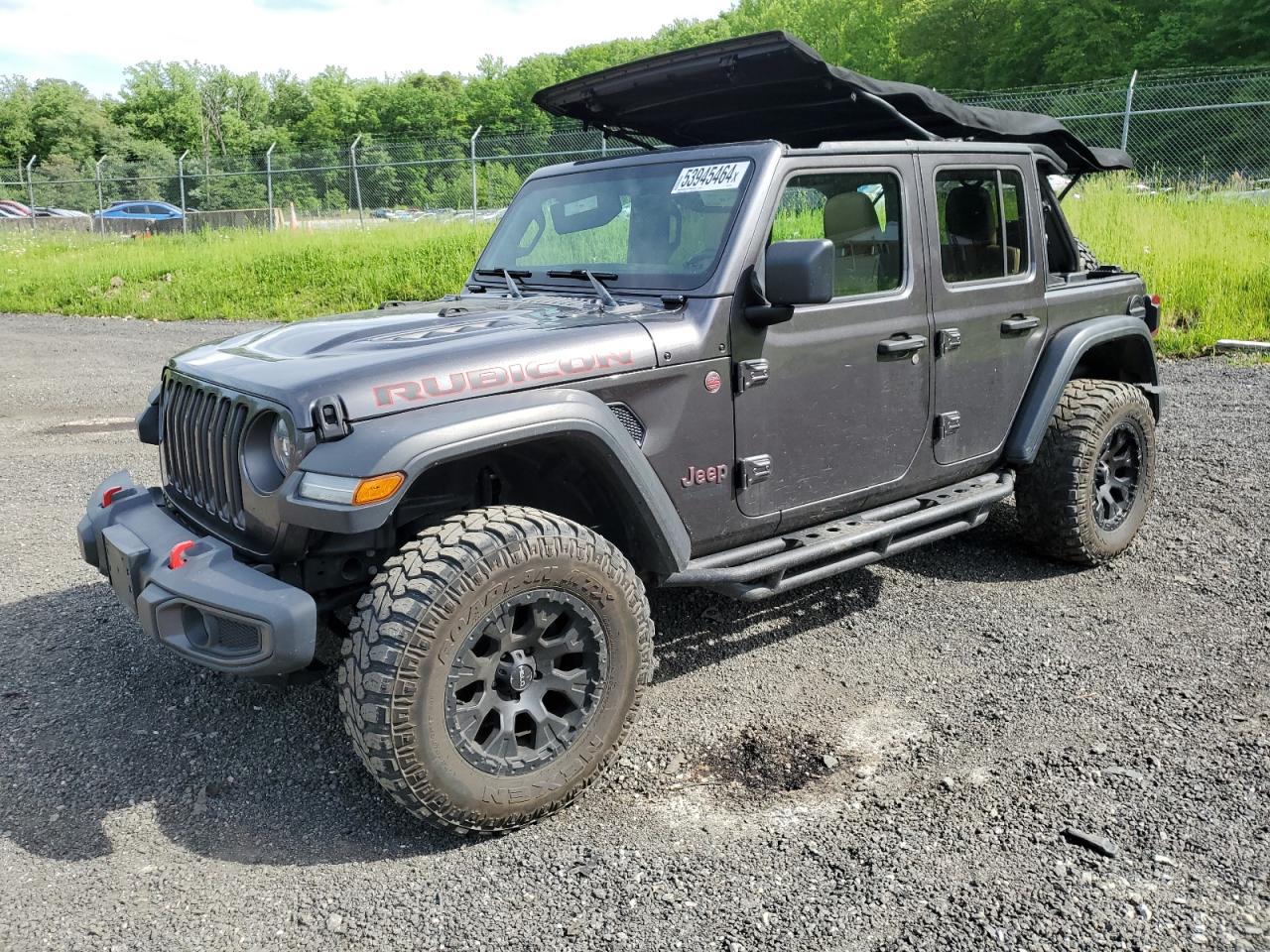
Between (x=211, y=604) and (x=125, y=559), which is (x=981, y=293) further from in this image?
(x=125, y=559)

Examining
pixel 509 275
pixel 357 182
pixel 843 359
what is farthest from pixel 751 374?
pixel 357 182

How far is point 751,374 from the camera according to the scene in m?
3.57

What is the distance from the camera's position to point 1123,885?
2709 mm

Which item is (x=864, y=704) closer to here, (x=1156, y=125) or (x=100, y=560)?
(x=100, y=560)

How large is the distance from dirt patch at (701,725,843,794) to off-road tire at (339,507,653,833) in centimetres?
51

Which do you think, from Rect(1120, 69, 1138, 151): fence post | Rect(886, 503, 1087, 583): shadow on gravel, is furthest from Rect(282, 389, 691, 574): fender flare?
Rect(1120, 69, 1138, 151): fence post

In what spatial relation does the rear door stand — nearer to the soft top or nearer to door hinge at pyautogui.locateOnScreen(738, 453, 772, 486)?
the soft top

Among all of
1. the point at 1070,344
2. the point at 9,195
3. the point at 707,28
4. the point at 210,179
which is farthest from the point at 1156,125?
the point at 707,28

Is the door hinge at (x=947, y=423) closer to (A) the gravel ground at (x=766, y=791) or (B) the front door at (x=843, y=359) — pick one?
(B) the front door at (x=843, y=359)

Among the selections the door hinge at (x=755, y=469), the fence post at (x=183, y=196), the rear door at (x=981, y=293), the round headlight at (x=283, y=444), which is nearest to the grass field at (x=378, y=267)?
the fence post at (x=183, y=196)

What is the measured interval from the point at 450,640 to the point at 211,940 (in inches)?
36.7

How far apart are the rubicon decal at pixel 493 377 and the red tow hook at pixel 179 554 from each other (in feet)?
2.47

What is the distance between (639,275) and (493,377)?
38.8 inches

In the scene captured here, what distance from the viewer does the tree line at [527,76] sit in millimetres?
36562
